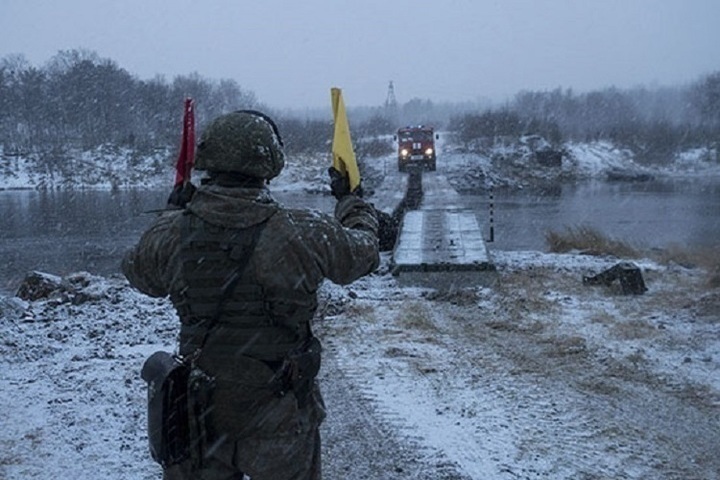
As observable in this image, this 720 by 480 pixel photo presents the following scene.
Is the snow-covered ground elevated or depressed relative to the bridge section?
depressed

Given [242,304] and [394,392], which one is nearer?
[242,304]

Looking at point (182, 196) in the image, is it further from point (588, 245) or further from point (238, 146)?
point (588, 245)

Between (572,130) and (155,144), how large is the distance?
163 feet

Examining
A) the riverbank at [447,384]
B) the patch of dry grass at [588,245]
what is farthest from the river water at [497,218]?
the riverbank at [447,384]

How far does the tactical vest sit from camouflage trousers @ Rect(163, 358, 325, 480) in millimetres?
95

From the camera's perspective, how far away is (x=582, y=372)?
709 centimetres

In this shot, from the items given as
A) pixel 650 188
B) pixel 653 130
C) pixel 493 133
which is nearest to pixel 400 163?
pixel 650 188

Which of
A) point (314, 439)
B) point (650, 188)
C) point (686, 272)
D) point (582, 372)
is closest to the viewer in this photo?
point (314, 439)

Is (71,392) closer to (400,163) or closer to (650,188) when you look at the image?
(400,163)

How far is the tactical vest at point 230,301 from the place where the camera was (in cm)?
266

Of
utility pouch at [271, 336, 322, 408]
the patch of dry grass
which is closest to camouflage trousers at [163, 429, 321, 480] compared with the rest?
utility pouch at [271, 336, 322, 408]

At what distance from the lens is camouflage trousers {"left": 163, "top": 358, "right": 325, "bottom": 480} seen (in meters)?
2.74

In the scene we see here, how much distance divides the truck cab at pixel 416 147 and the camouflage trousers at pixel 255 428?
4108 cm

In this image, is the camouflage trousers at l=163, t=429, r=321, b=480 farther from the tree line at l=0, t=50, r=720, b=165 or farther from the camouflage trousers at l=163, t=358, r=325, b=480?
the tree line at l=0, t=50, r=720, b=165
